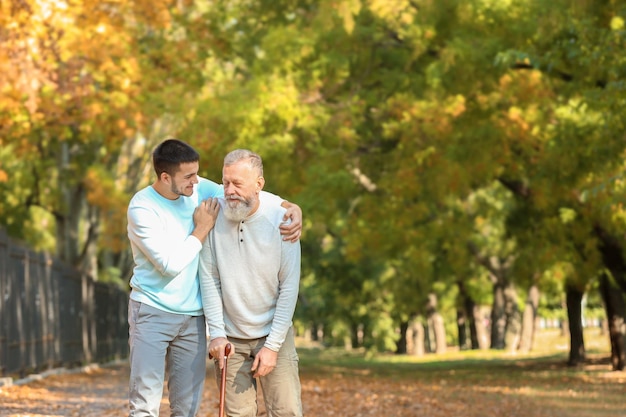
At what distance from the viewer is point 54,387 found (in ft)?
60.1

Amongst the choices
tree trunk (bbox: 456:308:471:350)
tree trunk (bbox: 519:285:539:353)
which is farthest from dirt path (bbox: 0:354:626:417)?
tree trunk (bbox: 456:308:471:350)

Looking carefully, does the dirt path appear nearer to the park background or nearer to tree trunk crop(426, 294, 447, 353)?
the park background

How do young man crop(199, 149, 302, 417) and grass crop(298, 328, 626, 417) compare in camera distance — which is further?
grass crop(298, 328, 626, 417)

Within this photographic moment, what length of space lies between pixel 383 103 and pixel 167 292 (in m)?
18.4

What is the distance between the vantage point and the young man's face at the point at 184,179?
636 centimetres

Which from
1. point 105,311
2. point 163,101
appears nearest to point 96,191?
point 105,311

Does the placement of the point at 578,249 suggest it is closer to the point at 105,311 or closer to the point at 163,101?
the point at 163,101

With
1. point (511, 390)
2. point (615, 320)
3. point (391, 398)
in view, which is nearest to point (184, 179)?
point (391, 398)

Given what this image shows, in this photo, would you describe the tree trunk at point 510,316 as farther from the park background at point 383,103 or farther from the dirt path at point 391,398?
the dirt path at point 391,398

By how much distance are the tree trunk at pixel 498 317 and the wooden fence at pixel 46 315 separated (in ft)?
55.6

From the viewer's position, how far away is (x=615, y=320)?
26.7 meters

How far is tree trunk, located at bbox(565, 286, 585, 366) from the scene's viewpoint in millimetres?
29938

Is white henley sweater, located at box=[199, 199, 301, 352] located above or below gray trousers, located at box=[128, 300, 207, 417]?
above

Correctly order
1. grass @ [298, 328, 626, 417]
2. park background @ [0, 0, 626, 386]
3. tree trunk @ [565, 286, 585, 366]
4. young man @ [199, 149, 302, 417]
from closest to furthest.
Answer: young man @ [199, 149, 302, 417] < grass @ [298, 328, 626, 417] < park background @ [0, 0, 626, 386] < tree trunk @ [565, 286, 585, 366]
